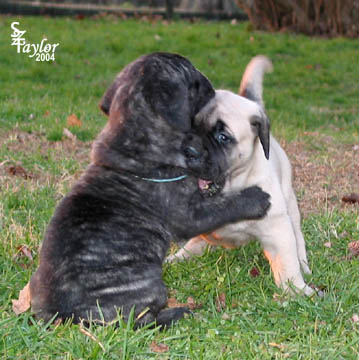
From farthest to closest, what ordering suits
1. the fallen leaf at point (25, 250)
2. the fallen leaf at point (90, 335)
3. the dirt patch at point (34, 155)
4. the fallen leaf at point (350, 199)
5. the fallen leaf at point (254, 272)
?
the dirt patch at point (34, 155), the fallen leaf at point (350, 199), the fallen leaf at point (25, 250), the fallen leaf at point (254, 272), the fallen leaf at point (90, 335)

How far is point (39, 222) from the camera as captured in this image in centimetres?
534

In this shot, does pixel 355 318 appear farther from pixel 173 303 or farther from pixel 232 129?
pixel 232 129

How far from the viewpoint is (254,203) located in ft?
14.0

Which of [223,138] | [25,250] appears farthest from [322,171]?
[25,250]

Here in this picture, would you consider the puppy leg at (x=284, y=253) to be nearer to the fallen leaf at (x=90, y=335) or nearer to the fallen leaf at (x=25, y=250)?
the fallen leaf at (x=90, y=335)

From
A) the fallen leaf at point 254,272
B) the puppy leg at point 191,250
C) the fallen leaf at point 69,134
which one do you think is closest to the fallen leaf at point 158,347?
the fallen leaf at point 254,272

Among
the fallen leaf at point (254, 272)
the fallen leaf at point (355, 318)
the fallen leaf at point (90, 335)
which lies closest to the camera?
the fallen leaf at point (90, 335)

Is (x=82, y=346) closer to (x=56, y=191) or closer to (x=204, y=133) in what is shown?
(x=204, y=133)

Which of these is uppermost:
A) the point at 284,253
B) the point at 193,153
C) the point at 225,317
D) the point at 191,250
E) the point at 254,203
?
the point at 193,153

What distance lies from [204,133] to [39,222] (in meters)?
1.82

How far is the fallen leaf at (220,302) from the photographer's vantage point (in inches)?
167

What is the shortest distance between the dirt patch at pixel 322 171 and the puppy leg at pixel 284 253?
1.66 metres

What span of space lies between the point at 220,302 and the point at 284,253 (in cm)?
51

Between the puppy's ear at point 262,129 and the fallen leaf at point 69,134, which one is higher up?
the puppy's ear at point 262,129
